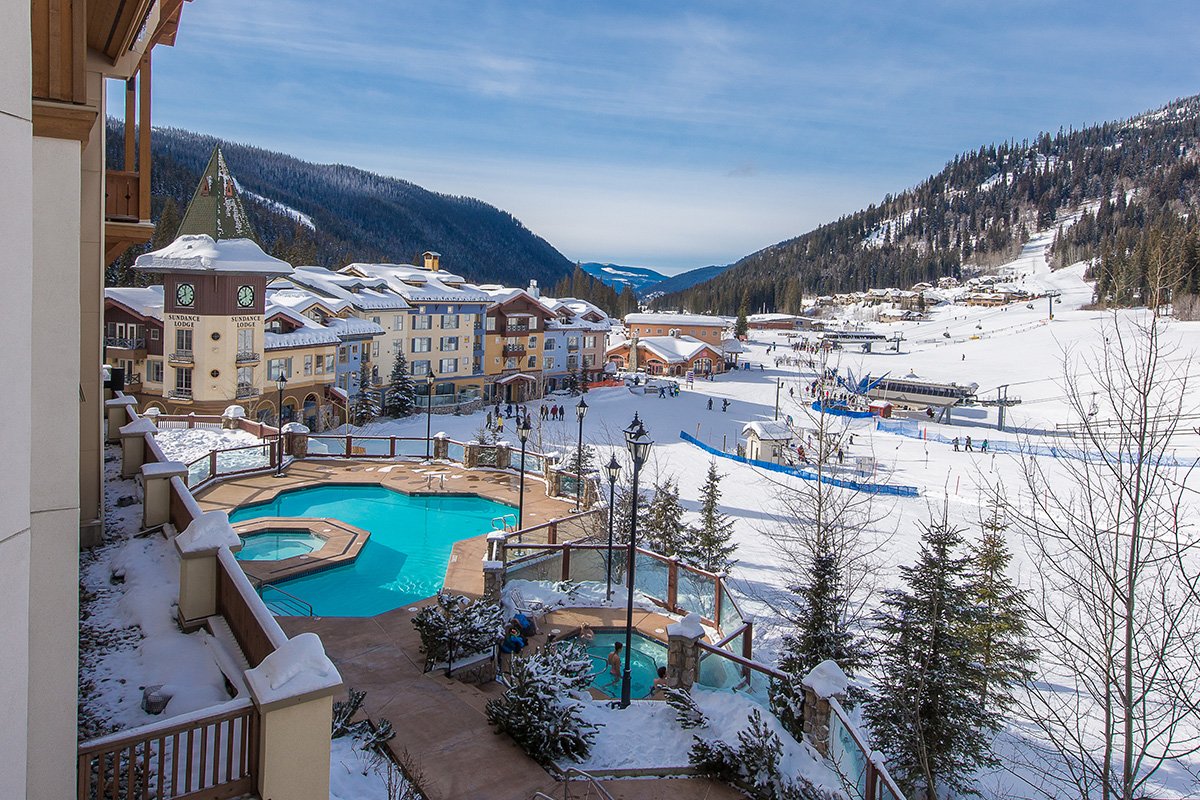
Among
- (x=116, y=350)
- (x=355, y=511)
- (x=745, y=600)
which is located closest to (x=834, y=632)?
(x=745, y=600)

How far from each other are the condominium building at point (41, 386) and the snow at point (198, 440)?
64.6 ft

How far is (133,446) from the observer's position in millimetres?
12508

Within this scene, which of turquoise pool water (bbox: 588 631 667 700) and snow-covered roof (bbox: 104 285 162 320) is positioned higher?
snow-covered roof (bbox: 104 285 162 320)

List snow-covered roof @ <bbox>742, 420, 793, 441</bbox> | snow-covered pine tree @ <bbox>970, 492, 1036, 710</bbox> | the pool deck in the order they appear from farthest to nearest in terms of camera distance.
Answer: snow-covered roof @ <bbox>742, 420, 793, 441</bbox>, snow-covered pine tree @ <bbox>970, 492, 1036, 710</bbox>, the pool deck

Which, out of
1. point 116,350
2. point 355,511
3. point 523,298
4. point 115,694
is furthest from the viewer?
point 523,298

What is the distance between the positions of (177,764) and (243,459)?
1995cm

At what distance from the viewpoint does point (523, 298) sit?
63.4 metres

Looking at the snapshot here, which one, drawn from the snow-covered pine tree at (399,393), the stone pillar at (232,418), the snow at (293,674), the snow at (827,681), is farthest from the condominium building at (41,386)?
the snow-covered pine tree at (399,393)

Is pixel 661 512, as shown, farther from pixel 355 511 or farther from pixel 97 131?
pixel 97 131

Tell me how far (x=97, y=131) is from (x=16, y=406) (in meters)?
8.73

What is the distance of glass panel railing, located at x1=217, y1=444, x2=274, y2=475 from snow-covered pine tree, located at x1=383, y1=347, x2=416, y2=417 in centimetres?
2479

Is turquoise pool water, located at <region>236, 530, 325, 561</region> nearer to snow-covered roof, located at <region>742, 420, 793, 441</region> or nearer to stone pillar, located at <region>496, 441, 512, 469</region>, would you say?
stone pillar, located at <region>496, 441, 512, 469</region>

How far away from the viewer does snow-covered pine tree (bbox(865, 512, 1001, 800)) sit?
37.0 ft

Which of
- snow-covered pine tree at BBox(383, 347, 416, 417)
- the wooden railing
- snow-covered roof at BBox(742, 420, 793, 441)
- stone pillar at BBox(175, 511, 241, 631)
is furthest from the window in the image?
→ the wooden railing
